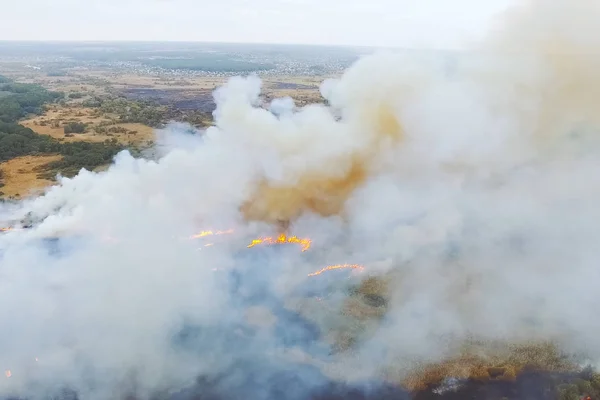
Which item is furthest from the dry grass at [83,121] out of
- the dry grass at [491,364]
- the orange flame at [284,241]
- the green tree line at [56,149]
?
the dry grass at [491,364]

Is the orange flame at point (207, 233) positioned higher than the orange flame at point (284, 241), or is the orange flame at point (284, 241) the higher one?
the orange flame at point (207, 233)

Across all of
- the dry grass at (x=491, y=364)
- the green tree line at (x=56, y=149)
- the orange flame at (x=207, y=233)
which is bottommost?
the dry grass at (x=491, y=364)

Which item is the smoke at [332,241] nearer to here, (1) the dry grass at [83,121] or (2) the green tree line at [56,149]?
(2) the green tree line at [56,149]

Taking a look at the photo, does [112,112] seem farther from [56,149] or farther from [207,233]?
[207,233]

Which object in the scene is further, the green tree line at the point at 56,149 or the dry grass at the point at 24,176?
the green tree line at the point at 56,149

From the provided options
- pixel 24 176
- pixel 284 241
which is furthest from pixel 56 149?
pixel 284 241

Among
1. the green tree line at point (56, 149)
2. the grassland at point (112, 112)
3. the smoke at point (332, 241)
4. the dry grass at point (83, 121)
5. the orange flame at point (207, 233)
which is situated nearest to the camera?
the smoke at point (332, 241)
